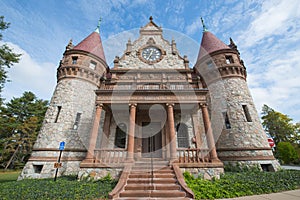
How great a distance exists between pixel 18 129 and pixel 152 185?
30539mm

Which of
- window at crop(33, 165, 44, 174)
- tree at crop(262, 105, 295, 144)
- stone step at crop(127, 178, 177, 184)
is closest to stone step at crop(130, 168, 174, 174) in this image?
stone step at crop(127, 178, 177, 184)

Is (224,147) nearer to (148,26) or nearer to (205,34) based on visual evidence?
(205,34)

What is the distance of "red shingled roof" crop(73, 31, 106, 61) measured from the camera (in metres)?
13.4

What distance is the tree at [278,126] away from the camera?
88.4ft

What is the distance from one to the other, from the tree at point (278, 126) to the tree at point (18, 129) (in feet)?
158

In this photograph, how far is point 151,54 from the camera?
1401 cm

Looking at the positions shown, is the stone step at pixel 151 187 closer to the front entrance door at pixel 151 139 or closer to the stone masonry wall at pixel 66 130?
the front entrance door at pixel 151 139

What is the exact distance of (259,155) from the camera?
940 cm

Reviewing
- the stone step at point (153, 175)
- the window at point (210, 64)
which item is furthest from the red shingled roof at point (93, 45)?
the stone step at point (153, 175)

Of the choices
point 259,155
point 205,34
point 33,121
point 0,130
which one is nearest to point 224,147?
point 259,155

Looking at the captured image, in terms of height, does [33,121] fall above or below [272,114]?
below

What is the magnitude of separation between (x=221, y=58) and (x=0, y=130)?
1459 inches

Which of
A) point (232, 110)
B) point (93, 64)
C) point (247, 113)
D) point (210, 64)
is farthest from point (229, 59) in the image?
point (93, 64)

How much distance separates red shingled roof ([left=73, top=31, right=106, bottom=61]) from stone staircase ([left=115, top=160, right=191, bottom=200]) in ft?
39.0
